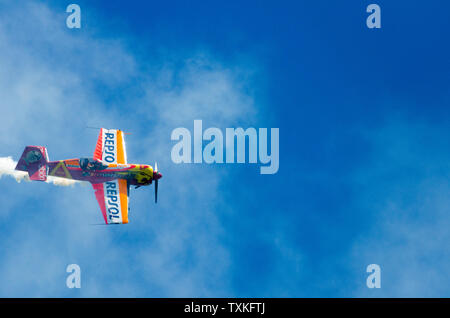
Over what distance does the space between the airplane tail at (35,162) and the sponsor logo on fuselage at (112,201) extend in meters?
5.60

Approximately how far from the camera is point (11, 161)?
50500 mm

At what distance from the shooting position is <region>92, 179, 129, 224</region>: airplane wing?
49.4m

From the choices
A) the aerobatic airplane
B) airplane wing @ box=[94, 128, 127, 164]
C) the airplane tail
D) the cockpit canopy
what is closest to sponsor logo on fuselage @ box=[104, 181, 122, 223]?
the aerobatic airplane

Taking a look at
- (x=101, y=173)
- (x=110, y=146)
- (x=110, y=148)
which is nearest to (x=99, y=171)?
(x=101, y=173)

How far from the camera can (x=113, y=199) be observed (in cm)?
5012

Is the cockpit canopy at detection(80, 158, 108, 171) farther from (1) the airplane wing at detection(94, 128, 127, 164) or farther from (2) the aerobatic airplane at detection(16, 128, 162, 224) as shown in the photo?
(1) the airplane wing at detection(94, 128, 127, 164)

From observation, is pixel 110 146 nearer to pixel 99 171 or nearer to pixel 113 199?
pixel 99 171

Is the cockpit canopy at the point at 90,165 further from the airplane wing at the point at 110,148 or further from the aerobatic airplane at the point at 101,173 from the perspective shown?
the airplane wing at the point at 110,148

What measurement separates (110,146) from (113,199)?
17.6 ft

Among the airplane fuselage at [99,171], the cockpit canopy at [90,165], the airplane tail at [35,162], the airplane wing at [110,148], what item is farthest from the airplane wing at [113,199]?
the airplane tail at [35,162]
